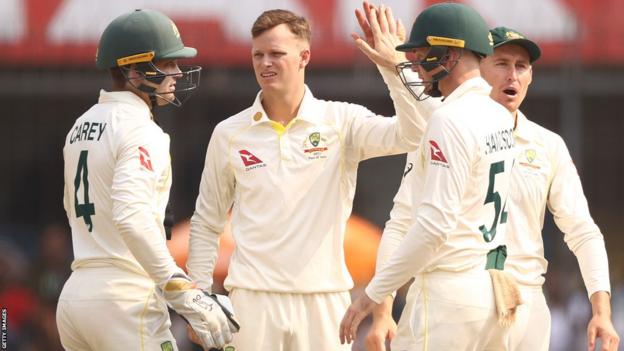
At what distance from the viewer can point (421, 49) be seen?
21.5ft

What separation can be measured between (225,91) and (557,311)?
4.01 metres

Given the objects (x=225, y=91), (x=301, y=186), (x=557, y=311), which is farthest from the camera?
(x=225, y=91)

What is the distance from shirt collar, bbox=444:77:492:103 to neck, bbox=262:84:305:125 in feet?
3.60

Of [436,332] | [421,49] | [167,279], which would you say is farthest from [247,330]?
[421,49]

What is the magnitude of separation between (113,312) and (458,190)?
1.66 meters

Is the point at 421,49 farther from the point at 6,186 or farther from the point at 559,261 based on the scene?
the point at 6,186

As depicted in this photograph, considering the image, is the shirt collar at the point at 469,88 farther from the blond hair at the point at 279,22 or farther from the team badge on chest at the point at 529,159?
the blond hair at the point at 279,22

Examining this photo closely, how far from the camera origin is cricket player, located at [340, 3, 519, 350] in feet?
19.9

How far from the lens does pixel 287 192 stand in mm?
7047

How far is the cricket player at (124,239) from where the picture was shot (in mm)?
6375

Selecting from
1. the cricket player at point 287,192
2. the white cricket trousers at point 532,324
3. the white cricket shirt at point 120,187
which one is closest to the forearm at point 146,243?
the white cricket shirt at point 120,187

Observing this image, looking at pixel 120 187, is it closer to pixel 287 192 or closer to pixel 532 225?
pixel 287 192

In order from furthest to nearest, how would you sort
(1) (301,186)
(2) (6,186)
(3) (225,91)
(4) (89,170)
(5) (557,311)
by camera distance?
(2) (6,186) → (3) (225,91) → (5) (557,311) → (1) (301,186) → (4) (89,170)

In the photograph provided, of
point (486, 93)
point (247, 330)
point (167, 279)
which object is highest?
point (486, 93)
